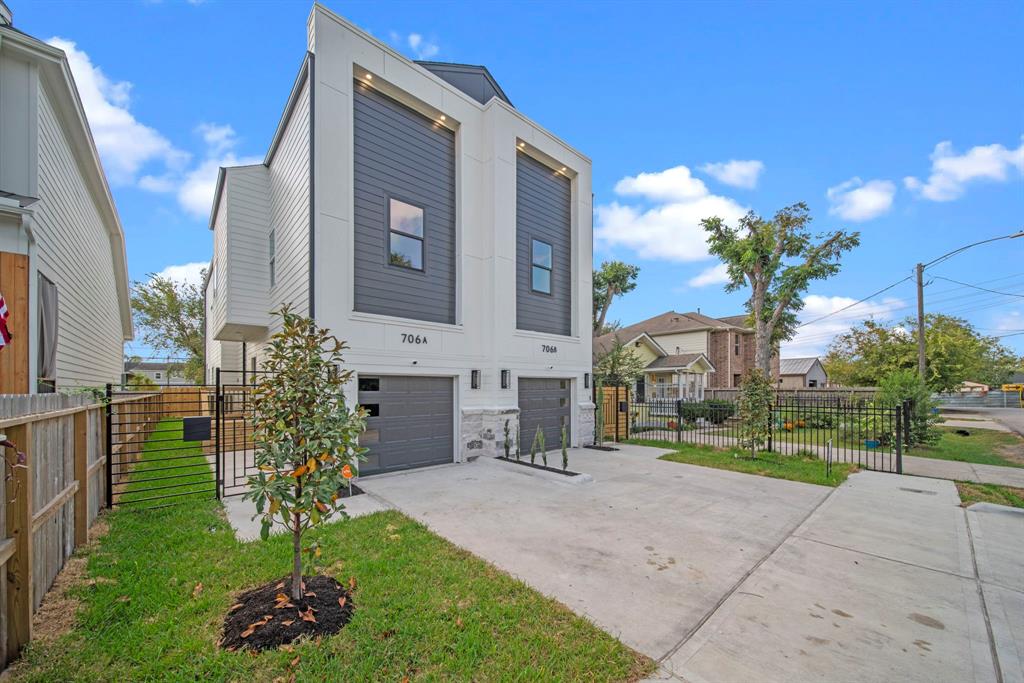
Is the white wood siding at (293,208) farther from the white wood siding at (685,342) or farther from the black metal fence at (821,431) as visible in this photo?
the white wood siding at (685,342)

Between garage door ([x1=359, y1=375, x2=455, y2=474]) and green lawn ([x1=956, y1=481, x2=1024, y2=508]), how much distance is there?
849cm

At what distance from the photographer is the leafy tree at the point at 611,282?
25.8m

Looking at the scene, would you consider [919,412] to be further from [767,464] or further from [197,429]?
[197,429]

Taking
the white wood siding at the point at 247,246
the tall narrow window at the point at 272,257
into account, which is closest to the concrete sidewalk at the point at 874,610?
the tall narrow window at the point at 272,257

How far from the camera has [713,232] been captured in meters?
23.2

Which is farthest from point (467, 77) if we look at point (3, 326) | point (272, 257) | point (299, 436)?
point (299, 436)

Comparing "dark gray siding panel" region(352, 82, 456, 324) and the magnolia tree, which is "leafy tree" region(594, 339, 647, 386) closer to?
"dark gray siding panel" region(352, 82, 456, 324)

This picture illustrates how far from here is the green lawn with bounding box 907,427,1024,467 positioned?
963cm

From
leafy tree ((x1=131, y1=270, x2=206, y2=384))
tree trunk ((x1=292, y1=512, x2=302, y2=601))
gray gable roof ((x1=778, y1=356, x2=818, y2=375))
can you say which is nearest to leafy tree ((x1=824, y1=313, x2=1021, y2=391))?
gray gable roof ((x1=778, y1=356, x2=818, y2=375))

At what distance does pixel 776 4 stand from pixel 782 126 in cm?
485

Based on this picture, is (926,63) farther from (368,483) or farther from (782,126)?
(368,483)

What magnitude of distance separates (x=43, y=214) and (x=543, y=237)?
358 inches

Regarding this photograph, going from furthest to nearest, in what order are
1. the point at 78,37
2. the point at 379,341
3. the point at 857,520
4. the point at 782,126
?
the point at 782,126, the point at 78,37, the point at 379,341, the point at 857,520

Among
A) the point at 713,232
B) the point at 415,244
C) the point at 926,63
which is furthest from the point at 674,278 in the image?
the point at 415,244
